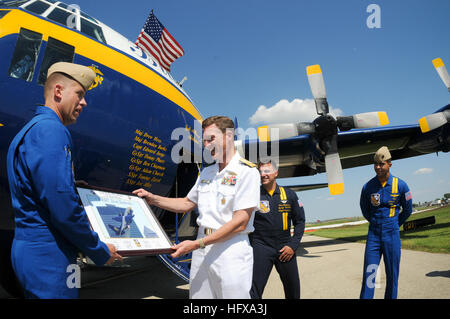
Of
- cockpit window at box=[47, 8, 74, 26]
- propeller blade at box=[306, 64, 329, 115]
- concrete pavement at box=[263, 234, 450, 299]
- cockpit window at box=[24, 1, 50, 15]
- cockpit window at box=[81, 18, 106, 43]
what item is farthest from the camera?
propeller blade at box=[306, 64, 329, 115]

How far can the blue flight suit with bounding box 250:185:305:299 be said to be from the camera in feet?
11.5

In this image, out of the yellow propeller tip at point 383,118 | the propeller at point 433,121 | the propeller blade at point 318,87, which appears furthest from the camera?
the propeller blade at point 318,87

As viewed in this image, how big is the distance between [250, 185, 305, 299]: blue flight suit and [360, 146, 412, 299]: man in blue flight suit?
1095 millimetres

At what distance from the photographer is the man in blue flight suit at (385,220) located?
3.85m

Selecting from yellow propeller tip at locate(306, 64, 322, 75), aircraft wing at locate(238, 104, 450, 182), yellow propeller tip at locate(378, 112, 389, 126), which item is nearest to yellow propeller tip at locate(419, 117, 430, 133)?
aircraft wing at locate(238, 104, 450, 182)

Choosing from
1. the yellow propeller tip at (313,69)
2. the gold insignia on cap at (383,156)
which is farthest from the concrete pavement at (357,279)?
the yellow propeller tip at (313,69)

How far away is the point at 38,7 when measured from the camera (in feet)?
12.9

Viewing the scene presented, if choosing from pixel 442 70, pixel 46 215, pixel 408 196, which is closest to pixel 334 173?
pixel 408 196

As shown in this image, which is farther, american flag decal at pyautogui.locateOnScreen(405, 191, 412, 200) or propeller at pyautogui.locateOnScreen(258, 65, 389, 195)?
propeller at pyautogui.locateOnScreen(258, 65, 389, 195)

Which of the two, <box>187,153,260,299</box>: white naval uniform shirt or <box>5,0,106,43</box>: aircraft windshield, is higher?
<box>5,0,106,43</box>: aircraft windshield

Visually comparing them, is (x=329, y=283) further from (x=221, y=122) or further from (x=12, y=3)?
(x=12, y=3)

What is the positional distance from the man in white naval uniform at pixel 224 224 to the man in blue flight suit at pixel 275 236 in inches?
52.0

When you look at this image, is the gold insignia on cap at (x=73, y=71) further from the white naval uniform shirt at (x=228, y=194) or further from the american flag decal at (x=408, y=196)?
the american flag decal at (x=408, y=196)

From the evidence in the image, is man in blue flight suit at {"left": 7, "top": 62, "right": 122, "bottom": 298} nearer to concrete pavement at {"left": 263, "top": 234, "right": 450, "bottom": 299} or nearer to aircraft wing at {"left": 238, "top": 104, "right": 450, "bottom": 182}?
concrete pavement at {"left": 263, "top": 234, "right": 450, "bottom": 299}
